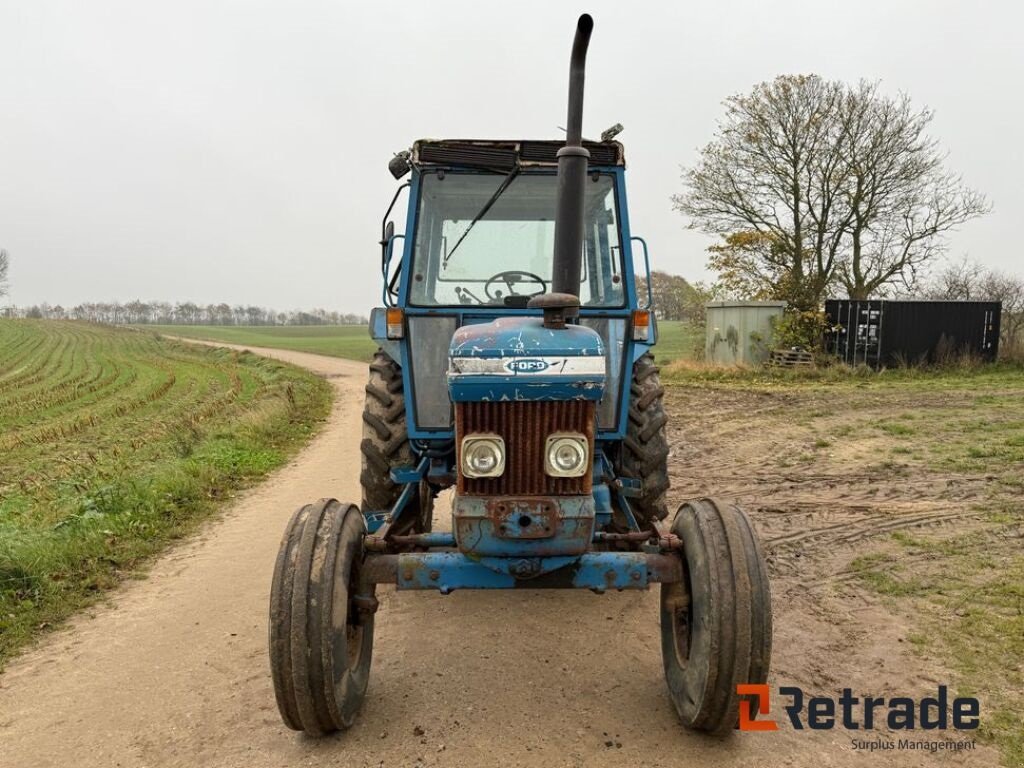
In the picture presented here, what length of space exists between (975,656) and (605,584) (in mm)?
1914

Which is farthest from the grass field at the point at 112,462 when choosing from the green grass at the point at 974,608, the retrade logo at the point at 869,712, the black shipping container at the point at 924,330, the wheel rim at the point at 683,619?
the black shipping container at the point at 924,330

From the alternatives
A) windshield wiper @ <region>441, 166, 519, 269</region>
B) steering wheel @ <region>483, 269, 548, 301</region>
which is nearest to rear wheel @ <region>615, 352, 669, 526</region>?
steering wheel @ <region>483, 269, 548, 301</region>

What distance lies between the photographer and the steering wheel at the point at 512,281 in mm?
4301

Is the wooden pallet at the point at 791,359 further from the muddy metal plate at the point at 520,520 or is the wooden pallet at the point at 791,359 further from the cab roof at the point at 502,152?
the muddy metal plate at the point at 520,520

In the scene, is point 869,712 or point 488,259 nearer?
point 869,712

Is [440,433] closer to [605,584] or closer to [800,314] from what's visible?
[605,584]

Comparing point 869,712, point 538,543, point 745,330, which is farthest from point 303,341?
point 869,712

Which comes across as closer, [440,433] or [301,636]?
[301,636]

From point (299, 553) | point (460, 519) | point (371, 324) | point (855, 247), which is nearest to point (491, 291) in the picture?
point (371, 324)

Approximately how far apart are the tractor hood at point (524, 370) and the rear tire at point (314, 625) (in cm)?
79

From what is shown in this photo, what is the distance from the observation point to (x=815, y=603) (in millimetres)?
4102

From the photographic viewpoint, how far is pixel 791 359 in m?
18.3

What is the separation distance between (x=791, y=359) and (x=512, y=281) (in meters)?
15.7

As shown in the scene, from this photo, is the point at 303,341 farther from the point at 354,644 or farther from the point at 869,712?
the point at 869,712
